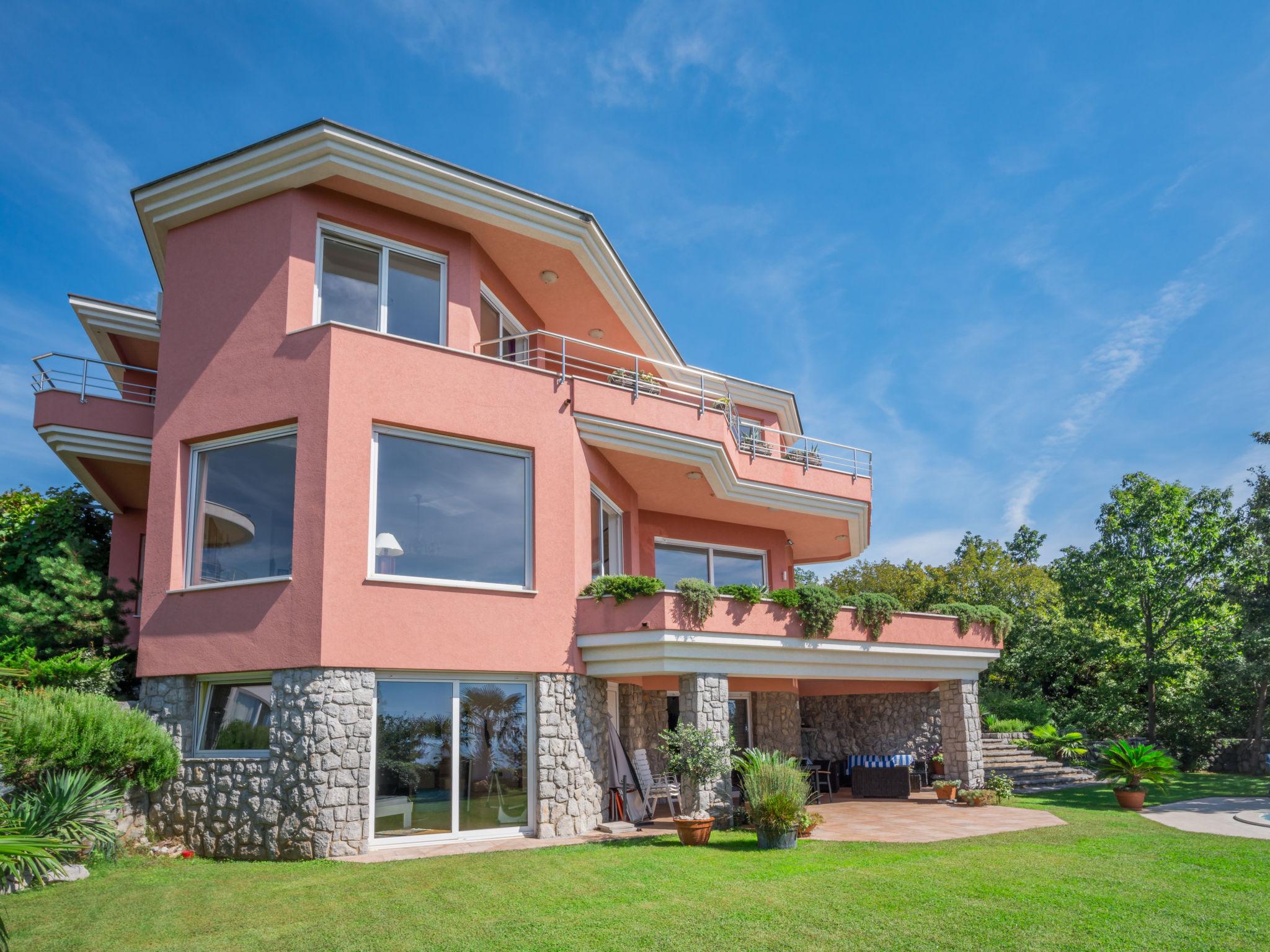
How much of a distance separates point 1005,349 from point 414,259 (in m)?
14.7

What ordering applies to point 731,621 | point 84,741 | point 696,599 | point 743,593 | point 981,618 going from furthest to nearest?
point 981,618 < point 743,593 < point 731,621 < point 696,599 < point 84,741

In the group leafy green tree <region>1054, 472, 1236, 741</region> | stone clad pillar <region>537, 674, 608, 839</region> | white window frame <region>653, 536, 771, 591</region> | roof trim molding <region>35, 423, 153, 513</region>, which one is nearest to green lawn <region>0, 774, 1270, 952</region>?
stone clad pillar <region>537, 674, 608, 839</region>

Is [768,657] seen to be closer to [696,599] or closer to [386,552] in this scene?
[696,599]

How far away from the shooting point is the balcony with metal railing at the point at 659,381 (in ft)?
50.8

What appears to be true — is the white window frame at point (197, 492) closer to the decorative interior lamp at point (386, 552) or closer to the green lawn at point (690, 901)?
the decorative interior lamp at point (386, 552)

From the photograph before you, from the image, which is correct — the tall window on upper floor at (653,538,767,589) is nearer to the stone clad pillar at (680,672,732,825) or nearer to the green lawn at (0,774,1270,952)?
the stone clad pillar at (680,672,732,825)

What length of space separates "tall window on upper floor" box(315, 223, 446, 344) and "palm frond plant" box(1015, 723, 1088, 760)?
20.3 m

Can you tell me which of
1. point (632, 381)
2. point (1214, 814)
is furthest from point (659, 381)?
point (1214, 814)

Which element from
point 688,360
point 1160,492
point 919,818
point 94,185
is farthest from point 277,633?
point 1160,492

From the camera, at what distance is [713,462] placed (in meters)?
16.6

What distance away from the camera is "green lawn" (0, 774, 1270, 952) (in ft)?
23.7

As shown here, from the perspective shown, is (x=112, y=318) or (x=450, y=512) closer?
(x=450, y=512)

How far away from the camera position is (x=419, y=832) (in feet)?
39.1

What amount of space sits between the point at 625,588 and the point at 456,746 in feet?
11.4
